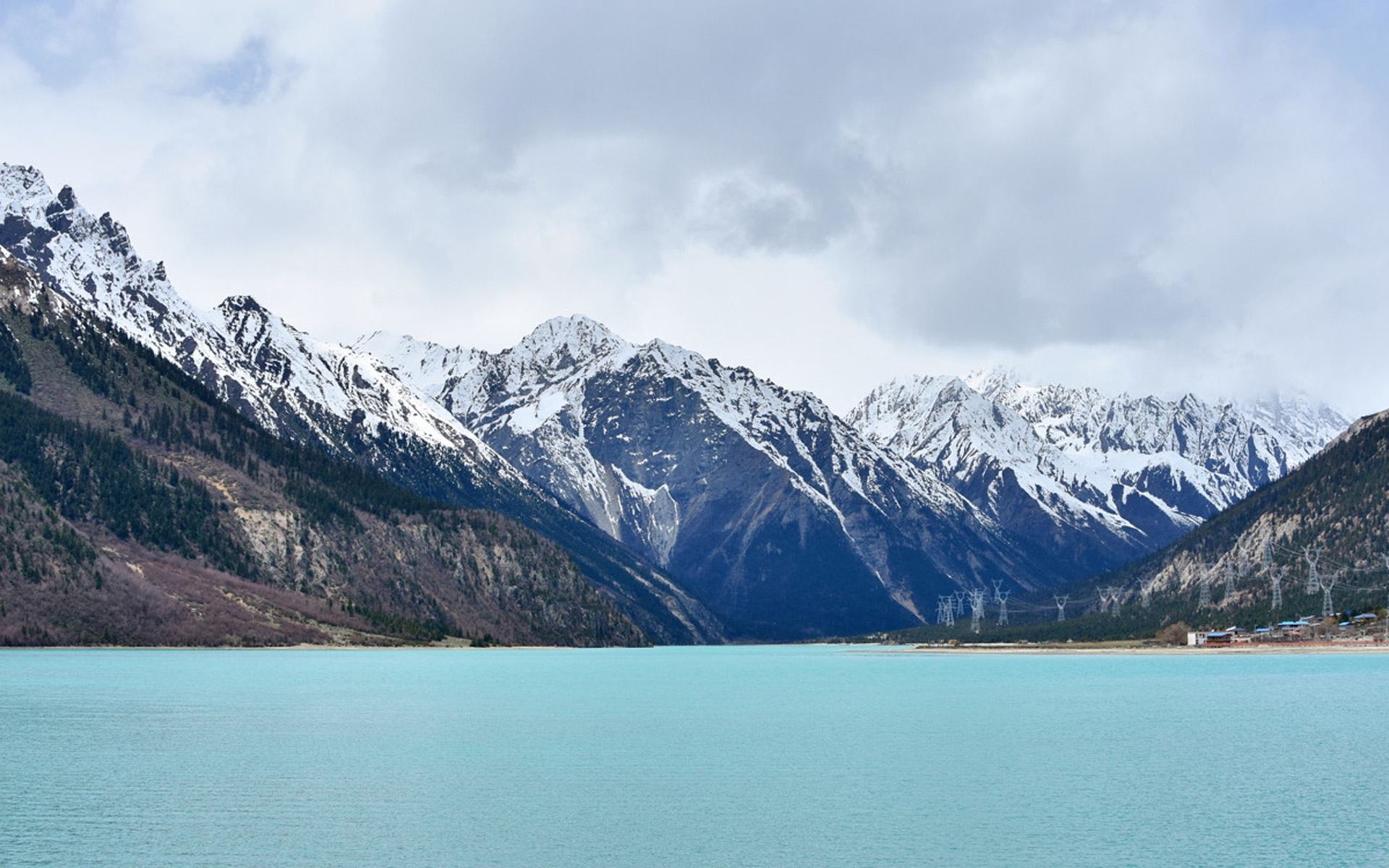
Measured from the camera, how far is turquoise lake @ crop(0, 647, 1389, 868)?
65.2 meters

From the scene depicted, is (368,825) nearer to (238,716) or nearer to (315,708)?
(238,716)

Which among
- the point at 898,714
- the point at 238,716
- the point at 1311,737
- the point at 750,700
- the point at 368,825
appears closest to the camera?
the point at 368,825

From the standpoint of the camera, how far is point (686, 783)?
8556 cm

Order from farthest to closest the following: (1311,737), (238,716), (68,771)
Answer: (238,716), (1311,737), (68,771)

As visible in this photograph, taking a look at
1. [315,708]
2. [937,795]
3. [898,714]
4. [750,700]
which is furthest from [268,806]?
[750,700]

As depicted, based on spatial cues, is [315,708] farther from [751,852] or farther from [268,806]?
[751,852]

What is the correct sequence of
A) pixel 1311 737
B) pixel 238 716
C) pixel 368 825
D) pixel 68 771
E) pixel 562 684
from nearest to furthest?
pixel 368 825 → pixel 68 771 → pixel 1311 737 → pixel 238 716 → pixel 562 684

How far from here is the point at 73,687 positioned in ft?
522

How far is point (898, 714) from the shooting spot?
5320 inches

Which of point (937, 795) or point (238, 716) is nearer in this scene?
point (937, 795)

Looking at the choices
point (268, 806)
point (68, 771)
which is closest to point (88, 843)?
point (268, 806)

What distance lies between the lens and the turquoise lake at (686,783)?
65.2 meters

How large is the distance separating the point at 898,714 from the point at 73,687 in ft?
305

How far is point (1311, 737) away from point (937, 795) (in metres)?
42.7
